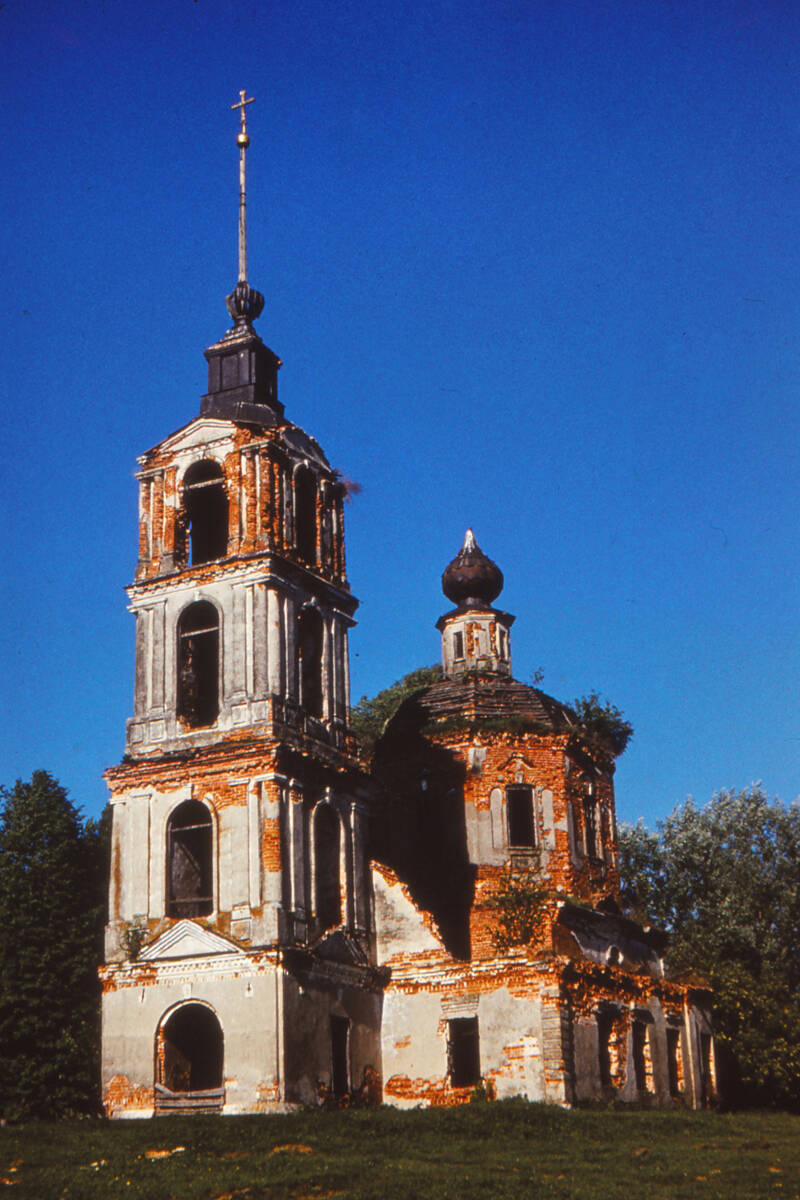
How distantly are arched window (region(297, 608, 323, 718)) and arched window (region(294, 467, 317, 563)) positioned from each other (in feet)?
4.87

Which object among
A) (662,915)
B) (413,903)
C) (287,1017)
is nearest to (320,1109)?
(287,1017)

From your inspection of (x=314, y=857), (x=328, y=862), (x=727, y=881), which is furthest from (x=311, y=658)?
(x=727, y=881)

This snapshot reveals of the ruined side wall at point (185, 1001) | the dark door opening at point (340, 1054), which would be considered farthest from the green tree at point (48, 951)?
the dark door opening at point (340, 1054)

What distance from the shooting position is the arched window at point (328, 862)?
2858cm

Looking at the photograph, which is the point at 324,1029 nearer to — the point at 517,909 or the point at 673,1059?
the point at 517,909

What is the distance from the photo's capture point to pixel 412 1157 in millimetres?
19609

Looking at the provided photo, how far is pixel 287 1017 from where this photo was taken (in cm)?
2531

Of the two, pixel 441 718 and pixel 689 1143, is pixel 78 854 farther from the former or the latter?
pixel 689 1143

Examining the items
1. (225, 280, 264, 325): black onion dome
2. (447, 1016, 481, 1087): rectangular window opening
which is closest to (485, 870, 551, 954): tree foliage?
(447, 1016, 481, 1087): rectangular window opening

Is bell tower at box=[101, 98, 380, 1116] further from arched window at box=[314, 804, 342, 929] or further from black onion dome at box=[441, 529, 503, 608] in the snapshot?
black onion dome at box=[441, 529, 503, 608]

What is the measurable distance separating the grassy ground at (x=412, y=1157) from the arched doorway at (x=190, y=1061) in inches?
58.0

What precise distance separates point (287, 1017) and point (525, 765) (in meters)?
9.75

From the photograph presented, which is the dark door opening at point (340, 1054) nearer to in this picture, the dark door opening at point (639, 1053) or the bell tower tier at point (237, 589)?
the bell tower tier at point (237, 589)

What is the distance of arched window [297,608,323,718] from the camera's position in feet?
99.1
